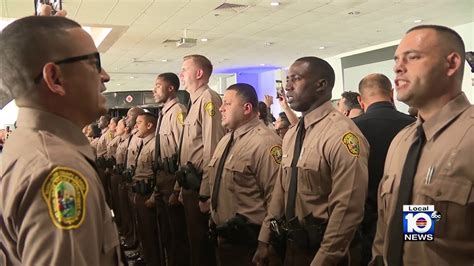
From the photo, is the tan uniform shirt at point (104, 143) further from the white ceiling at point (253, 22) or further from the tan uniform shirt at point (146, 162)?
the tan uniform shirt at point (146, 162)

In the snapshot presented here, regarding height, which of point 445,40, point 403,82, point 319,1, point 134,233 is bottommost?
point 134,233

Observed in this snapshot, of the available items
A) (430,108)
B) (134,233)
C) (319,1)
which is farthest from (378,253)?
(319,1)

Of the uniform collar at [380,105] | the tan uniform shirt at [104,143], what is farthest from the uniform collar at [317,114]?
the tan uniform shirt at [104,143]

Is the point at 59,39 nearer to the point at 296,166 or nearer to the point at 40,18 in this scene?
the point at 40,18

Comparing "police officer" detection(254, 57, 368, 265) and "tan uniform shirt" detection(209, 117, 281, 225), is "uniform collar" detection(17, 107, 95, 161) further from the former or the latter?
"tan uniform shirt" detection(209, 117, 281, 225)

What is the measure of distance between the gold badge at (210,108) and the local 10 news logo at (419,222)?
Result: 2176 mm

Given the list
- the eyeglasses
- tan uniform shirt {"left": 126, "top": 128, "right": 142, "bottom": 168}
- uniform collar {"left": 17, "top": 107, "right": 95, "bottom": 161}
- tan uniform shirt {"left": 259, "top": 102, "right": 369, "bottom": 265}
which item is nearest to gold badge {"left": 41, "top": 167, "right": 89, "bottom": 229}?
uniform collar {"left": 17, "top": 107, "right": 95, "bottom": 161}

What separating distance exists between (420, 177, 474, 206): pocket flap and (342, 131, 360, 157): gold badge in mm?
641

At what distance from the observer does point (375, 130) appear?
2.70m

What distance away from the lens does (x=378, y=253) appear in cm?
176

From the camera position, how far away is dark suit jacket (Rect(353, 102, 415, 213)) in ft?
8.57

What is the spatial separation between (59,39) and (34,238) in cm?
51

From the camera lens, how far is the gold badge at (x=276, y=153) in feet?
9.18

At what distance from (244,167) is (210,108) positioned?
89cm
